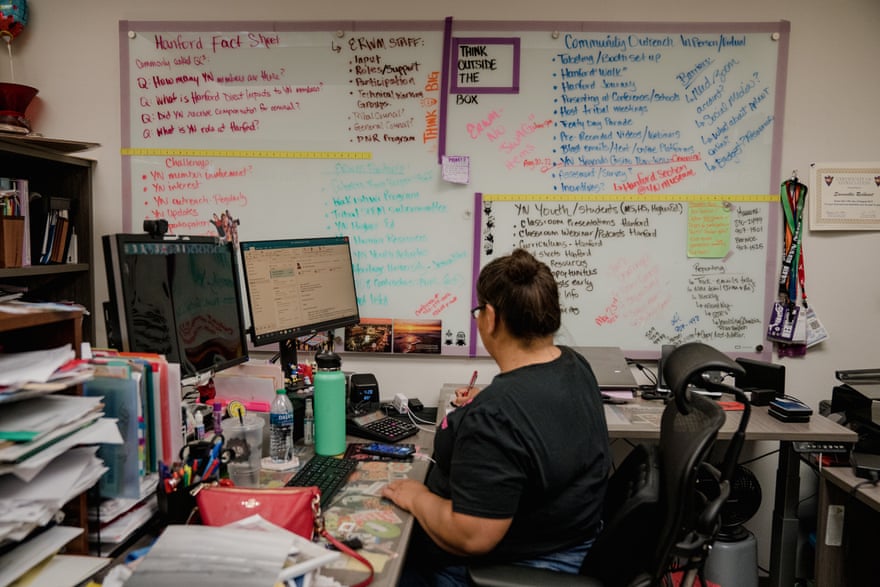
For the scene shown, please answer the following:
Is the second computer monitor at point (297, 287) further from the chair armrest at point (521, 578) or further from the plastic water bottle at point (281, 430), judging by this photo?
the chair armrest at point (521, 578)

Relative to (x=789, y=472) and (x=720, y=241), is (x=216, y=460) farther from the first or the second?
(x=720, y=241)

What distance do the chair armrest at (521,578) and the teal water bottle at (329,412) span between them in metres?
0.59

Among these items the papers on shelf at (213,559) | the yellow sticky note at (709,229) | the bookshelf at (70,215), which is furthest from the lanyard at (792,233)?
the bookshelf at (70,215)

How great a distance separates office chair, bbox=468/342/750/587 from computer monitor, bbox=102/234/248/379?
36.4 inches

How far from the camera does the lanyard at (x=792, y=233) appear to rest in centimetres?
242

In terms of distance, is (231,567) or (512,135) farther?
(512,135)

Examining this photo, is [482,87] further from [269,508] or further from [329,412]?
[269,508]

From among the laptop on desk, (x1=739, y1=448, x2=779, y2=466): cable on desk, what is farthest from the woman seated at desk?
(x1=739, y1=448, x2=779, y2=466): cable on desk

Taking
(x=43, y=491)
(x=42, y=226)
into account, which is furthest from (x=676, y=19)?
(x=42, y=226)

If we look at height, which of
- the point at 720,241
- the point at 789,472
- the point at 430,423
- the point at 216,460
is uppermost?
the point at 720,241

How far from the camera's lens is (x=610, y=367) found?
232cm

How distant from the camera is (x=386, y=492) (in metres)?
1.39

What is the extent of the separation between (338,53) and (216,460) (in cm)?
185

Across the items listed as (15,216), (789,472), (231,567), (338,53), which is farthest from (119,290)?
(789,472)
